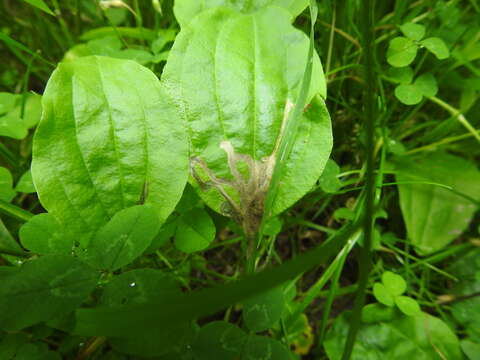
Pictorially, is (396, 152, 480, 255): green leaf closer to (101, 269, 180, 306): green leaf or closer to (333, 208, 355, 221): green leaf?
(333, 208, 355, 221): green leaf

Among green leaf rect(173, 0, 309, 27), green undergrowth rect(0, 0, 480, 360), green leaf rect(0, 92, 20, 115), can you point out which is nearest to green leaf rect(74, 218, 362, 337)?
green undergrowth rect(0, 0, 480, 360)

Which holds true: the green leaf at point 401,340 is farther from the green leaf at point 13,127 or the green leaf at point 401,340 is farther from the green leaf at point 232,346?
the green leaf at point 13,127

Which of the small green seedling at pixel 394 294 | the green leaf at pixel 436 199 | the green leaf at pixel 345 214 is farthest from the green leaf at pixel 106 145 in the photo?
the green leaf at pixel 436 199

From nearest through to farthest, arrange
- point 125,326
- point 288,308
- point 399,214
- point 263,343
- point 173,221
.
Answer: point 125,326, point 263,343, point 173,221, point 288,308, point 399,214

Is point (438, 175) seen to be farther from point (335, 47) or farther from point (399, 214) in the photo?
point (335, 47)

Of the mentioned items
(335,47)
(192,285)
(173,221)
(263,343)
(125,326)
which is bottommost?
(192,285)

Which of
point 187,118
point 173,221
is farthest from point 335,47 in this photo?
point 173,221

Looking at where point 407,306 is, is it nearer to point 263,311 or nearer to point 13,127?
point 263,311

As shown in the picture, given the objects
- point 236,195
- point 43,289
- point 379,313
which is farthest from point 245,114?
point 379,313
